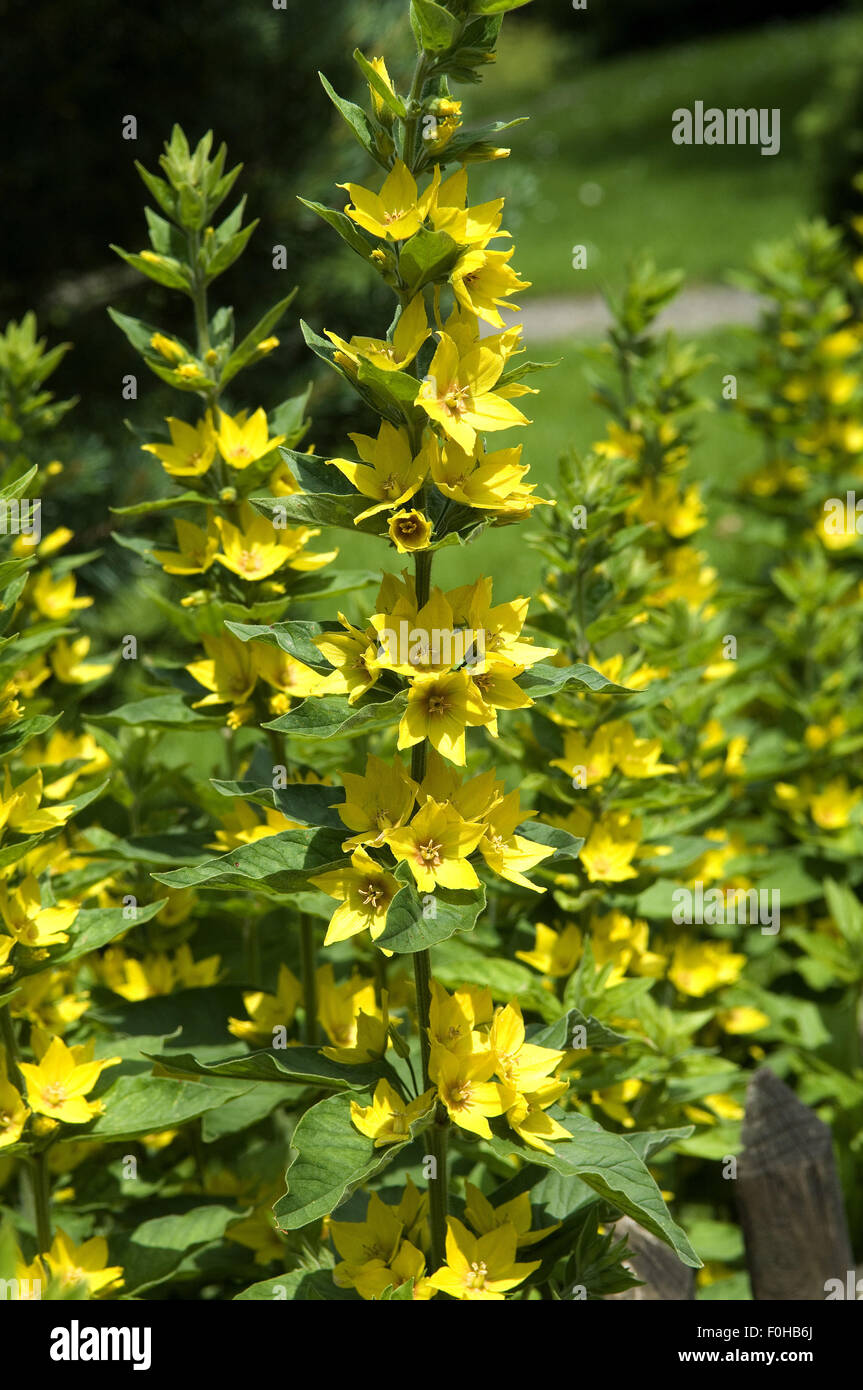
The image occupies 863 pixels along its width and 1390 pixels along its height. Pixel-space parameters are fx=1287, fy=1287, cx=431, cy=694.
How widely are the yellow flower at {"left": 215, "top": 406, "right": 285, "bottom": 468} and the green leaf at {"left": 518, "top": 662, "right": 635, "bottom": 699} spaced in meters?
0.60

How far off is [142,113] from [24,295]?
0.66 metres

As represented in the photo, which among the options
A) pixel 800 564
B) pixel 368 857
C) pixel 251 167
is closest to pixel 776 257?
pixel 800 564

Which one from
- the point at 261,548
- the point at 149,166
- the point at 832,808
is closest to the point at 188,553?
the point at 261,548

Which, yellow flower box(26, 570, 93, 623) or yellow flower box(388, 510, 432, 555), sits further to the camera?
yellow flower box(26, 570, 93, 623)

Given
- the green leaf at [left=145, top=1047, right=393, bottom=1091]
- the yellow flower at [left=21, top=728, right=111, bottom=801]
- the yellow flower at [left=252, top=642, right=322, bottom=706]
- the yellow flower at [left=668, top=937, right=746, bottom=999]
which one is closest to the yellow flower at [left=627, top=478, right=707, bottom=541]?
the yellow flower at [left=668, top=937, right=746, bottom=999]

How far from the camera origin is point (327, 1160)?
1.41 m

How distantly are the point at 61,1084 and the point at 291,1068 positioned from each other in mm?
332

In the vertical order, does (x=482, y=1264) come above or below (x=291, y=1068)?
below

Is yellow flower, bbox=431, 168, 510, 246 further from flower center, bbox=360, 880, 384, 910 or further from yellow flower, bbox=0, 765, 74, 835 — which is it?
yellow flower, bbox=0, 765, 74, 835

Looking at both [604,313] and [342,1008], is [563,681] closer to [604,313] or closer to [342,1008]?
[342,1008]

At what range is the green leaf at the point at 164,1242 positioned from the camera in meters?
1.77

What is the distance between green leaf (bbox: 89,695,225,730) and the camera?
6.20 ft

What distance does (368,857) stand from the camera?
1413 millimetres
